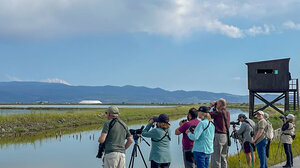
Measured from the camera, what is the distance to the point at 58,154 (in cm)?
2539

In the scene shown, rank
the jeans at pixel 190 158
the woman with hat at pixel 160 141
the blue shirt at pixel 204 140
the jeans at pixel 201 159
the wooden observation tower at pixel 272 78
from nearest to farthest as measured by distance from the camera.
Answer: the blue shirt at pixel 204 140
the jeans at pixel 201 159
the woman with hat at pixel 160 141
the jeans at pixel 190 158
the wooden observation tower at pixel 272 78

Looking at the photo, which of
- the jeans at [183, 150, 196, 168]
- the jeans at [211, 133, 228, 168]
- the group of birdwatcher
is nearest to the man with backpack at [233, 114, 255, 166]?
the group of birdwatcher

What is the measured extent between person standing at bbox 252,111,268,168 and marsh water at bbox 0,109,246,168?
28.3ft

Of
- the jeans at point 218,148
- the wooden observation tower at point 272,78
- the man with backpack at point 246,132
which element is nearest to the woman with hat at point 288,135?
the man with backpack at point 246,132

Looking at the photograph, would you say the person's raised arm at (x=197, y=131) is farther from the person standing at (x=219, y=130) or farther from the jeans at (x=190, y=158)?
the person standing at (x=219, y=130)

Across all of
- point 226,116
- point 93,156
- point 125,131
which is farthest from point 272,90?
point 125,131

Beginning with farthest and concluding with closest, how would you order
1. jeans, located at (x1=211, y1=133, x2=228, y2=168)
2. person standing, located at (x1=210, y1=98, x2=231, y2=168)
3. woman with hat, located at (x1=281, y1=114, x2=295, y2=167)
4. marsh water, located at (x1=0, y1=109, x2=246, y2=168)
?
marsh water, located at (x1=0, y1=109, x2=246, y2=168)
woman with hat, located at (x1=281, y1=114, x2=295, y2=167)
jeans, located at (x1=211, y1=133, x2=228, y2=168)
person standing, located at (x1=210, y1=98, x2=231, y2=168)

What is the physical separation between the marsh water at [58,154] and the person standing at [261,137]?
8.62 meters

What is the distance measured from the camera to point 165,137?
27.8 feet

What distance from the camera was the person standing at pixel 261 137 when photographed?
1090 centimetres

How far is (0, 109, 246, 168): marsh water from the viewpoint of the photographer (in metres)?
21.4

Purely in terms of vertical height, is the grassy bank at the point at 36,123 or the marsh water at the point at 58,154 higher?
the grassy bank at the point at 36,123

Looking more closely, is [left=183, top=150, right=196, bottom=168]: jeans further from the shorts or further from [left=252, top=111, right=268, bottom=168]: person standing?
the shorts

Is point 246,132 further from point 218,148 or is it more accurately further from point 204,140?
point 204,140
